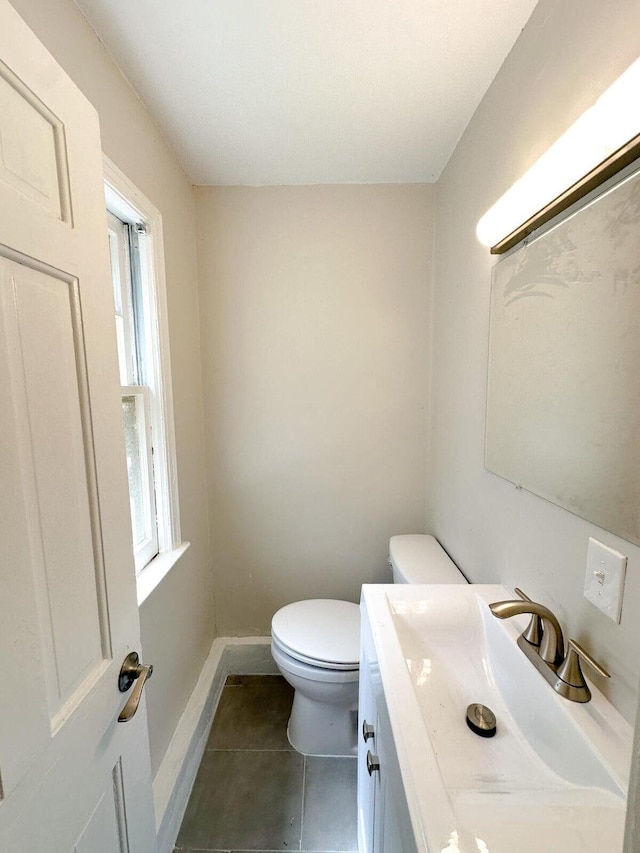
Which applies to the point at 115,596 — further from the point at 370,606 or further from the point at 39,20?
the point at 39,20

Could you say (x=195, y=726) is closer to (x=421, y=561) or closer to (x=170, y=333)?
(x=421, y=561)

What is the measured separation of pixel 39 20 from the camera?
2.43ft

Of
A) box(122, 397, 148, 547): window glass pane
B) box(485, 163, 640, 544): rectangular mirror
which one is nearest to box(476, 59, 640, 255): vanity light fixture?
box(485, 163, 640, 544): rectangular mirror

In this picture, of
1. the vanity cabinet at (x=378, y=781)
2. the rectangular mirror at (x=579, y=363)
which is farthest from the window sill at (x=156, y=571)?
the rectangular mirror at (x=579, y=363)

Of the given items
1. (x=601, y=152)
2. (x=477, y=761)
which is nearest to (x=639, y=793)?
(x=477, y=761)

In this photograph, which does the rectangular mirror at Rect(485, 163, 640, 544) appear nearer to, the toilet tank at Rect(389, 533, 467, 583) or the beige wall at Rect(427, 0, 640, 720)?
the beige wall at Rect(427, 0, 640, 720)

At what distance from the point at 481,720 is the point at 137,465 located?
1.24 m

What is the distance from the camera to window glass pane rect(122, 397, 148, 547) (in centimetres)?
129

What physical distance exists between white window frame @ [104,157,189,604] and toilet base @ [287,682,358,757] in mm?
837

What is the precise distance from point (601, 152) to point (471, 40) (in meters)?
0.66

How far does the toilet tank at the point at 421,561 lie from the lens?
1322mm

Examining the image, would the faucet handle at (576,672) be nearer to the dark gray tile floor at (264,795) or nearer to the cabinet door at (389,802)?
the cabinet door at (389,802)

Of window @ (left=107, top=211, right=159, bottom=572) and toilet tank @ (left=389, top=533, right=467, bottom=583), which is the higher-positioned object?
window @ (left=107, top=211, right=159, bottom=572)

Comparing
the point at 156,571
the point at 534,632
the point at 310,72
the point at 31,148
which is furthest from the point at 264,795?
the point at 310,72
